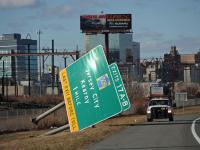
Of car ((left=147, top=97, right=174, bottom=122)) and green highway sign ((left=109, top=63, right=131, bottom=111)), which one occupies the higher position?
green highway sign ((left=109, top=63, right=131, bottom=111))

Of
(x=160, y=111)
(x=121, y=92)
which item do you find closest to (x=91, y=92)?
(x=121, y=92)

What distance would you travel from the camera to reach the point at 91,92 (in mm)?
26422

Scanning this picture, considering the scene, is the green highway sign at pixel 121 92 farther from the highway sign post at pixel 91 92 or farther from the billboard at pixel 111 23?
the billboard at pixel 111 23

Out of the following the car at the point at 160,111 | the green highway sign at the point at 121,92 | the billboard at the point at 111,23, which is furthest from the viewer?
the billboard at the point at 111,23

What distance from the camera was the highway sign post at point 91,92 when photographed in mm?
26031

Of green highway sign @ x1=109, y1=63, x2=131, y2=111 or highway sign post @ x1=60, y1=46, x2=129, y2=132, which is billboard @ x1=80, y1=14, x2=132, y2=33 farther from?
green highway sign @ x1=109, y1=63, x2=131, y2=111

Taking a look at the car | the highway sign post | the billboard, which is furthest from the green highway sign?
the billboard

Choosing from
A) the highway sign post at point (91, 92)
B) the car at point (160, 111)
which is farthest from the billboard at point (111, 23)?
the highway sign post at point (91, 92)

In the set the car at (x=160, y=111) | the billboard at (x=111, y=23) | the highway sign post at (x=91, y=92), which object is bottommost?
the car at (x=160, y=111)

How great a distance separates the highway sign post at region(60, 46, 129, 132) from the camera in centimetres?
2603

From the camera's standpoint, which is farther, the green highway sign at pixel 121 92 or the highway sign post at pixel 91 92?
the highway sign post at pixel 91 92

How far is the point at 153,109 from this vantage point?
41781 mm

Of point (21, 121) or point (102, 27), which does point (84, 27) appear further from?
point (21, 121)

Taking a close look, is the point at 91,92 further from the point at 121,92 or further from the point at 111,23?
the point at 111,23
